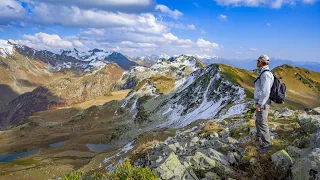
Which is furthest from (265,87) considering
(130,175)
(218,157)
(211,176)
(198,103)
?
(198,103)

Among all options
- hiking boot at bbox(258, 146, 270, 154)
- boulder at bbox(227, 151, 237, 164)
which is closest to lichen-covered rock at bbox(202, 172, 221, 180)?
boulder at bbox(227, 151, 237, 164)

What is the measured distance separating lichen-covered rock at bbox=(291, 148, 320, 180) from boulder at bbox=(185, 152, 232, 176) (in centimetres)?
282

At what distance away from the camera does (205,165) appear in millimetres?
13219

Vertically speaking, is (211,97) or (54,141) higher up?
(211,97)

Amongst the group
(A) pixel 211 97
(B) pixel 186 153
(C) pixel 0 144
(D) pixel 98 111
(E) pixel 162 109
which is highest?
(B) pixel 186 153

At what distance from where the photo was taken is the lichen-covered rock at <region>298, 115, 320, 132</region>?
16.2 meters

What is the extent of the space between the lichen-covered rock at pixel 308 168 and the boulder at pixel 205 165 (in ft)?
9.26

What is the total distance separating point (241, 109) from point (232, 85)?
24.8m

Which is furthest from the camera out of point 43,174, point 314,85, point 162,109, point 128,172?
point 162,109

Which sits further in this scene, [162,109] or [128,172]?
[162,109]

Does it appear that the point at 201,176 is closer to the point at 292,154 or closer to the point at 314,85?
the point at 292,154

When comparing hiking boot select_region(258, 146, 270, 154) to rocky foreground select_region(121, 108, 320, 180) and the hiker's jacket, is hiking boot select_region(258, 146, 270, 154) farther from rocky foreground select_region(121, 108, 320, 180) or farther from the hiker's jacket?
the hiker's jacket

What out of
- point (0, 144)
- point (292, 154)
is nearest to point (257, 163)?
point (292, 154)

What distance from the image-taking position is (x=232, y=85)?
86.1 metres
